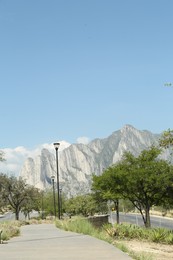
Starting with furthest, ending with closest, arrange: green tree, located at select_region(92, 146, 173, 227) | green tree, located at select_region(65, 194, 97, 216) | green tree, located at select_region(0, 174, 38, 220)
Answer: green tree, located at select_region(65, 194, 97, 216) → green tree, located at select_region(0, 174, 38, 220) → green tree, located at select_region(92, 146, 173, 227)

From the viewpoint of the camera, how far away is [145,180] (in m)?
34.9

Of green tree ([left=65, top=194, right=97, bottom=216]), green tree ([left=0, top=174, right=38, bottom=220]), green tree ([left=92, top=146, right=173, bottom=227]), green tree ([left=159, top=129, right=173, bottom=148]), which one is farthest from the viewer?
green tree ([left=65, top=194, right=97, bottom=216])

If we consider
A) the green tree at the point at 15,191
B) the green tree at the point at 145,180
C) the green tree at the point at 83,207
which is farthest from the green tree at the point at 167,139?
the green tree at the point at 83,207

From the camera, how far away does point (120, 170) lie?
3894cm

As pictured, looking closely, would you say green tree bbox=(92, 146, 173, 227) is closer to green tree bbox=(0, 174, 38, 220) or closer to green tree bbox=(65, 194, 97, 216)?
green tree bbox=(0, 174, 38, 220)

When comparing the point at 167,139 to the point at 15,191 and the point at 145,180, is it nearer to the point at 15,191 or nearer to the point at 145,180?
the point at 145,180

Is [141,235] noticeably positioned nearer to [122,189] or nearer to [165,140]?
[165,140]

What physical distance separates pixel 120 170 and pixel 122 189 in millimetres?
1829

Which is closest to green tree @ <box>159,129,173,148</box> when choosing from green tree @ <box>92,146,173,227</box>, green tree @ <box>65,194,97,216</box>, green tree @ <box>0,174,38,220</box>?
green tree @ <box>92,146,173,227</box>

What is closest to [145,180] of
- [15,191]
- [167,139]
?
[167,139]

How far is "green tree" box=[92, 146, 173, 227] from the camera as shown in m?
34.8

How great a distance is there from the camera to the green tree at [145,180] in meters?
34.8

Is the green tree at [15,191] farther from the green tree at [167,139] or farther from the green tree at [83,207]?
Answer: the green tree at [167,139]

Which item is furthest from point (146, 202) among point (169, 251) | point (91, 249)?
point (91, 249)
